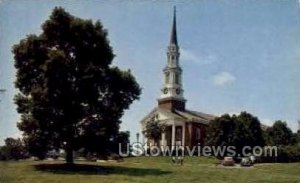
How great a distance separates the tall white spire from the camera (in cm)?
1274

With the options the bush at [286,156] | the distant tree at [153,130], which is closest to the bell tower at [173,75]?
the distant tree at [153,130]

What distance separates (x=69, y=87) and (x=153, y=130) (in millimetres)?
13061

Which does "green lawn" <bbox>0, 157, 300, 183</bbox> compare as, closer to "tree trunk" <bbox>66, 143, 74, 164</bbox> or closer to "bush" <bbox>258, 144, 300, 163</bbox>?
"tree trunk" <bbox>66, 143, 74, 164</bbox>

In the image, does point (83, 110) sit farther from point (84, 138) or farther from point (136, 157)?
point (136, 157)

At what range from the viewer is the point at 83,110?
602 inches

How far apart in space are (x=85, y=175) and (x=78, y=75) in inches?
131

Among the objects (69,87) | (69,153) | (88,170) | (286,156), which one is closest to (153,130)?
(286,156)

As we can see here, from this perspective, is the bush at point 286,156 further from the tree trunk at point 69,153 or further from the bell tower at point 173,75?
the tree trunk at point 69,153

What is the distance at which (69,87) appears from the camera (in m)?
15.0

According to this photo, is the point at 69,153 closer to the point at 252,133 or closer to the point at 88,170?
the point at 88,170

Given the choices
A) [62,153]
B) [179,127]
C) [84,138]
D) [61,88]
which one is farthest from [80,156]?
[179,127]

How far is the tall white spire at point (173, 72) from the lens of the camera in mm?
12742

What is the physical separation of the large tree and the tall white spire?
3.93 feet

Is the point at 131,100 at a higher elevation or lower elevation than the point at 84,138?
higher
